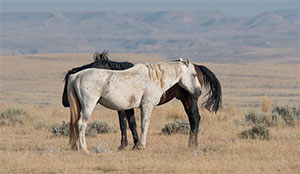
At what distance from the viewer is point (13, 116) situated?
638 inches

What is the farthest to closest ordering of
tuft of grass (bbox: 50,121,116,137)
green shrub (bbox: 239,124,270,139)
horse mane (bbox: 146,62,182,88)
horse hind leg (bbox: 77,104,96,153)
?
tuft of grass (bbox: 50,121,116,137) → green shrub (bbox: 239,124,270,139) → horse mane (bbox: 146,62,182,88) → horse hind leg (bbox: 77,104,96,153)

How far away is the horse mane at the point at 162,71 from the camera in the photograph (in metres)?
10.7

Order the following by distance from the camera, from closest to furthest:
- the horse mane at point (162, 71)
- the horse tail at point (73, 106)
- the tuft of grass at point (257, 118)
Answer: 1. the horse tail at point (73, 106)
2. the horse mane at point (162, 71)
3. the tuft of grass at point (257, 118)

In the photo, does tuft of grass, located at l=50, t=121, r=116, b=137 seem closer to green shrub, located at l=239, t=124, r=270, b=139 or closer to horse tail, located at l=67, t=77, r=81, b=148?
horse tail, located at l=67, t=77, r=81, b=148

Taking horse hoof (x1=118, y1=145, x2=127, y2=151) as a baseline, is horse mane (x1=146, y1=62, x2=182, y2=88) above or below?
above

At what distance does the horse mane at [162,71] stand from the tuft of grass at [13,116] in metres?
5.97

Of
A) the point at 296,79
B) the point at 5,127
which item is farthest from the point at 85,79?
the point at 296,79

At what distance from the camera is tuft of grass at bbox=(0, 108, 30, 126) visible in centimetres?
1554

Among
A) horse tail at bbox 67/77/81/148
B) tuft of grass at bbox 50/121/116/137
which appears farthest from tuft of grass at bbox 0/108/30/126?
horse tail at bbox 67/77/81/148

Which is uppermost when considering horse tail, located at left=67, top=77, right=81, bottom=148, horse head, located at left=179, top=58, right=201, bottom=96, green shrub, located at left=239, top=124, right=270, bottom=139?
horse head, located at left=179, top=58, right=201, bottom=96

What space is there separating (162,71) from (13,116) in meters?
6.73

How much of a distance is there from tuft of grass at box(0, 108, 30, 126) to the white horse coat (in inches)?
218

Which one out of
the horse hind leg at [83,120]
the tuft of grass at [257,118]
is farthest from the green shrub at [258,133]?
the horse hind leg at [83,120]

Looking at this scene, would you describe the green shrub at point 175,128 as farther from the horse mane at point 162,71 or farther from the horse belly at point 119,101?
the horse belly at point 119,101
